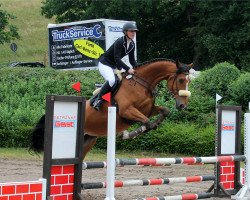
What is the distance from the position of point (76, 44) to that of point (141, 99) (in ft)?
49.0

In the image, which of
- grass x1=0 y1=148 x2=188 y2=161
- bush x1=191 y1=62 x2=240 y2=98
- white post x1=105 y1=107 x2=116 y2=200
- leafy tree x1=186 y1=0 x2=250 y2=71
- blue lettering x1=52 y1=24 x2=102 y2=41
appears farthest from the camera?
leafy tree x1=186 y1=0 x2=250 y2=71

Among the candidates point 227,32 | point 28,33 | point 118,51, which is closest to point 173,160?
point 118,51

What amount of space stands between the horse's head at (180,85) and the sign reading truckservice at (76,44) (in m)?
13.9

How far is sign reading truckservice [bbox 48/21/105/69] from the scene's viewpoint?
23812 millimetres

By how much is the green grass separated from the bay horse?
34.5 m

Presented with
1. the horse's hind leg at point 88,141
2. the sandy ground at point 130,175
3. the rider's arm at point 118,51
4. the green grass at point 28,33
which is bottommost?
the sandy ground at point 130,175

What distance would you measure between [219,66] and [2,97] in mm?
7402

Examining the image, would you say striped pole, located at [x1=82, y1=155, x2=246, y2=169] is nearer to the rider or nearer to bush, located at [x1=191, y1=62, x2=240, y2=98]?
the rider

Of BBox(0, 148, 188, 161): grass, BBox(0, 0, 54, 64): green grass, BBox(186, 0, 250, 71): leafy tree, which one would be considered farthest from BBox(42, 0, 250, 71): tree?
BBox(0, 148, 188, 161): grass

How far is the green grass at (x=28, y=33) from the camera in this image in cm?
4855

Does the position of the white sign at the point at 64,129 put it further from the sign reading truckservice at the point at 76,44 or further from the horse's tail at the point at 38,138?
the sign reading truckservice at the point at 76,44

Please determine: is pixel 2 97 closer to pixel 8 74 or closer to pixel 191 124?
pixel 8 74

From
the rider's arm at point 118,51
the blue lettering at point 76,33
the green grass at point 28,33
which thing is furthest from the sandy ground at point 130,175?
the green grass at point 28,33

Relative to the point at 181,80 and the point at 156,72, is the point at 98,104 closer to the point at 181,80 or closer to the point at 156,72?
the point at 156,72
